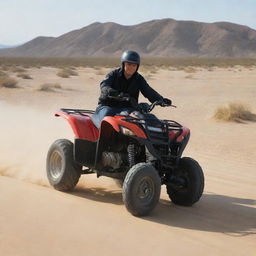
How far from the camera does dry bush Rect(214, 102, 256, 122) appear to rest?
50.1 feet

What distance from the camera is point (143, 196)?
579 centimetres

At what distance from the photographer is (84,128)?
674 cm

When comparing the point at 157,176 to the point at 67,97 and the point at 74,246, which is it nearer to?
the point at 74,246

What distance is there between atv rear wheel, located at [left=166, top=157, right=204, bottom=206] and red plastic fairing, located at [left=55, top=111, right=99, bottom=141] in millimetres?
1200

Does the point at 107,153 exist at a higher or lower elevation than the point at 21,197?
higher

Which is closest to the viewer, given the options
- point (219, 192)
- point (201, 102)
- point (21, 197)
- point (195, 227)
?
point (195, 227)

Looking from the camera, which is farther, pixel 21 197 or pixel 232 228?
pixel 21 197

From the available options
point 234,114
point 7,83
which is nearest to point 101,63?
point 7,83

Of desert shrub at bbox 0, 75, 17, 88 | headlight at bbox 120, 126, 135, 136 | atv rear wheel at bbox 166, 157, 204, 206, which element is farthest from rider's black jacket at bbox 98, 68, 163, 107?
desert shrub at bbox 0, 75, 17, 88

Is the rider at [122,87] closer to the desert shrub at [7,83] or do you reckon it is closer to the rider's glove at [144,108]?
the rider's glove at [144,108]

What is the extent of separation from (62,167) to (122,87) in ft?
4.39

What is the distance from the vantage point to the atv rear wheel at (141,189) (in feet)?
18.4

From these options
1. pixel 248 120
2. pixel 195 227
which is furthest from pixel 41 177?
pixel 248 120

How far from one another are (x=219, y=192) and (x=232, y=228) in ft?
6.10
